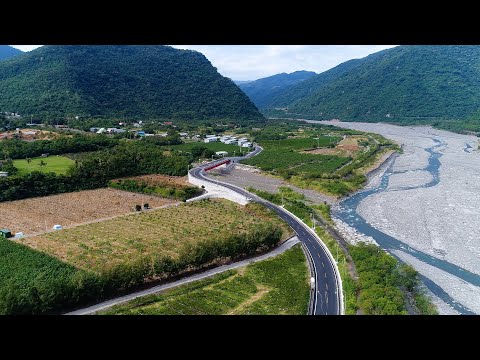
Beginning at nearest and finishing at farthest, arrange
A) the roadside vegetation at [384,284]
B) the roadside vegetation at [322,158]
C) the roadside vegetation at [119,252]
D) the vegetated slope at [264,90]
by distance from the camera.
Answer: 1. the roadside vegetation at [384,284]
2. the roadside vegetation at [119,252]
3. the roadside vegetation at [322,158]
4. the vegetated slope at [264,90]

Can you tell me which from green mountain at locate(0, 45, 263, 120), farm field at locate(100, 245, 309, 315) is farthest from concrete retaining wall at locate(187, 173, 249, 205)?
green mountain at locate(0, 45, 263, 120)

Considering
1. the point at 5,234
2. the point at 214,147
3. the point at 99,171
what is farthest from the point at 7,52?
the point at 5,234

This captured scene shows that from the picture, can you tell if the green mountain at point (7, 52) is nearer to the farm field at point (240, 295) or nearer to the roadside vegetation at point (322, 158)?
the roadside vegetation at point (322, 158)

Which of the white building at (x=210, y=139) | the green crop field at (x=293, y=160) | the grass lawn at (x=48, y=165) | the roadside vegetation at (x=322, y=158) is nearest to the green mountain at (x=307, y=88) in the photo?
the roadside vegetation at (x=322, y=158)

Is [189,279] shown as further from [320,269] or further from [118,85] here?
[118,85]

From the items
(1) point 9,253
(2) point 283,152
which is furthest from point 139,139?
(1) point 9,253

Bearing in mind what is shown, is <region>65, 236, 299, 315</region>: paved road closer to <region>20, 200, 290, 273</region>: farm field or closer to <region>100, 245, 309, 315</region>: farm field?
<region>100, 245, 309, 315</region>: farm field
